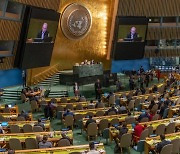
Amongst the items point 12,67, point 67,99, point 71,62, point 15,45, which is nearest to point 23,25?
point 15,45

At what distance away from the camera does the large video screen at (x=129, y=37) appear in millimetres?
29422

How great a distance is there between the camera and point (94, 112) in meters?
16.6

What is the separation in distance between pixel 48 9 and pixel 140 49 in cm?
1066

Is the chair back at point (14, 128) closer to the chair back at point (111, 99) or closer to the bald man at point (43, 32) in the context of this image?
the chair back at point (111, 99)

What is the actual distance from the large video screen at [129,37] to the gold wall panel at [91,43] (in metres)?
2.46

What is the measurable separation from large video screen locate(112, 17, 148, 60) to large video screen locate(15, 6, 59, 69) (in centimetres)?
666

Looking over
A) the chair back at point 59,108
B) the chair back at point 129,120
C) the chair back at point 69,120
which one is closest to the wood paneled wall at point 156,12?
the chair back at point 59,108

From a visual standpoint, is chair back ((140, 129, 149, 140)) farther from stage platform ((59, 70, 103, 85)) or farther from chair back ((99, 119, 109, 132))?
stage platform ((59, 70, 103, 85))

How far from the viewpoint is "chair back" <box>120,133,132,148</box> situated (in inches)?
475

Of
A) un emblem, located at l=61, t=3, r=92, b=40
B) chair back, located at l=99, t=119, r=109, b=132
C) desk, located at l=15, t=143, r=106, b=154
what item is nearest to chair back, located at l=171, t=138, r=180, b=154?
desk, located at l=15, t=143, r=106, b=154

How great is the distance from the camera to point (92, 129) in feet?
Answer: 45.8

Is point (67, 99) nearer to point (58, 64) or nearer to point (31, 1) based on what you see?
point (31, 1)

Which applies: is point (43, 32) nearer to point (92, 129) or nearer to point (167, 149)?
point (92, 129)

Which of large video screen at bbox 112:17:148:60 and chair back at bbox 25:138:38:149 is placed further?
large video screen at bbox 112:17:148:60
